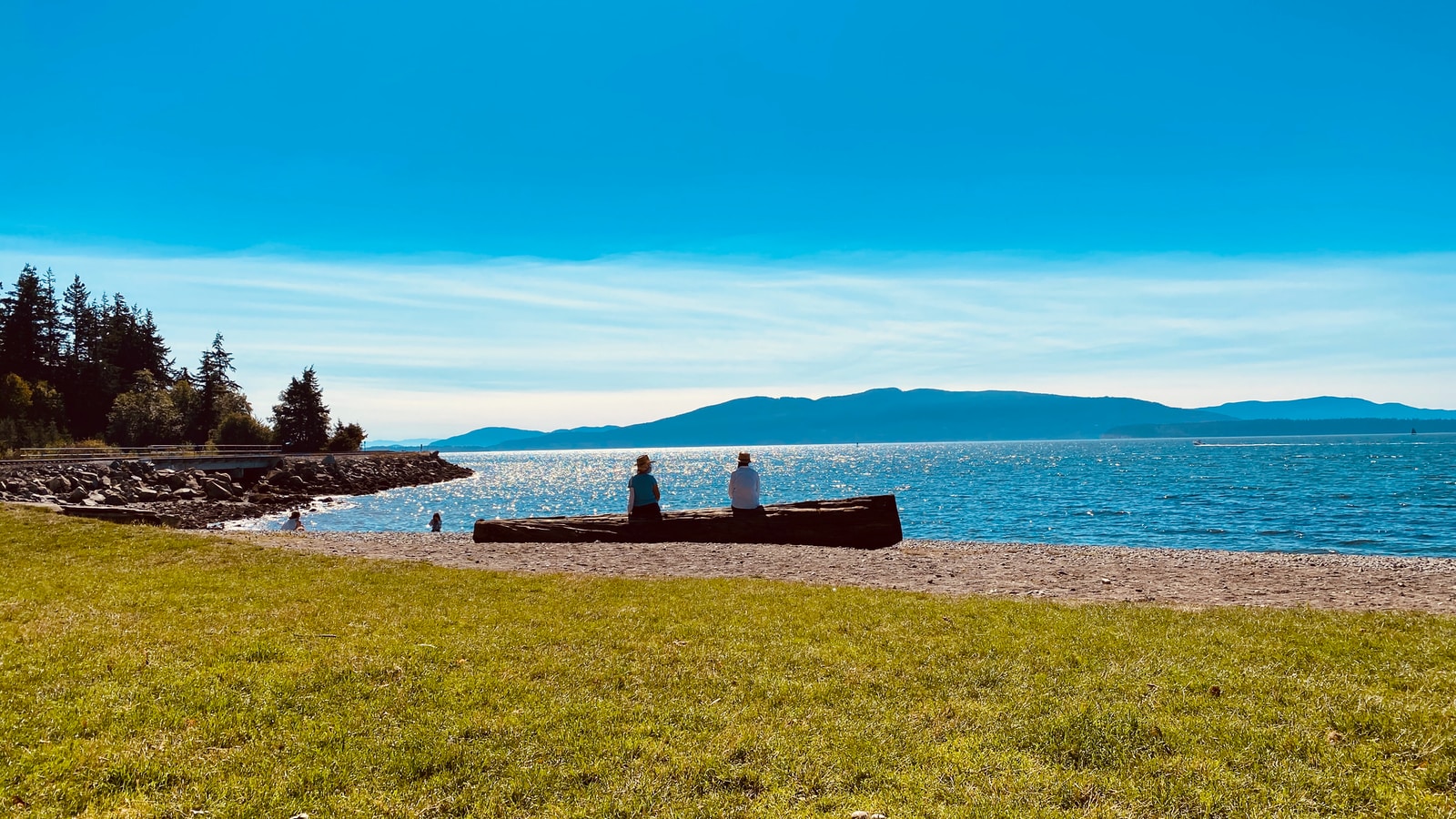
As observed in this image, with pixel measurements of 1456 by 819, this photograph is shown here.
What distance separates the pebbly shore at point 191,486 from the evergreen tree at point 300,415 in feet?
73.3

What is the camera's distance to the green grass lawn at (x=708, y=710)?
5633 mm

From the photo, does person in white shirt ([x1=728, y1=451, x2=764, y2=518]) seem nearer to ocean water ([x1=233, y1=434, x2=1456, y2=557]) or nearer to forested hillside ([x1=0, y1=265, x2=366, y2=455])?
ocean water ([x1=233, y1=434, x2=1456, y2=557])

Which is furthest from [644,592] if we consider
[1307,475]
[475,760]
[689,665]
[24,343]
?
[24,343]

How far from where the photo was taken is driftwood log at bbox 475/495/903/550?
2238cm

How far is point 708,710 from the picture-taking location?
725cm

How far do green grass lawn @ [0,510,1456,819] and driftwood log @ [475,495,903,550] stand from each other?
1068 cm

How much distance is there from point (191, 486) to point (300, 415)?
56.5 metres

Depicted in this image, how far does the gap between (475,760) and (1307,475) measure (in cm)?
9628

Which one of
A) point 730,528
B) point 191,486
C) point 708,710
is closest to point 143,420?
point 191,486

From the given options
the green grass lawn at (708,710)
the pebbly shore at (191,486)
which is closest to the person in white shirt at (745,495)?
the green grass lawn at (708,710)

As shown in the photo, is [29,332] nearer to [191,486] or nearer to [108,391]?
[108,391]

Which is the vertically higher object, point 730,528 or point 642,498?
point 642,498

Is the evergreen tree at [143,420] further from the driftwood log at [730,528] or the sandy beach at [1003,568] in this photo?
the driftwood log at [730,528]

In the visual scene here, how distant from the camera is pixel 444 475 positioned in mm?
121438
